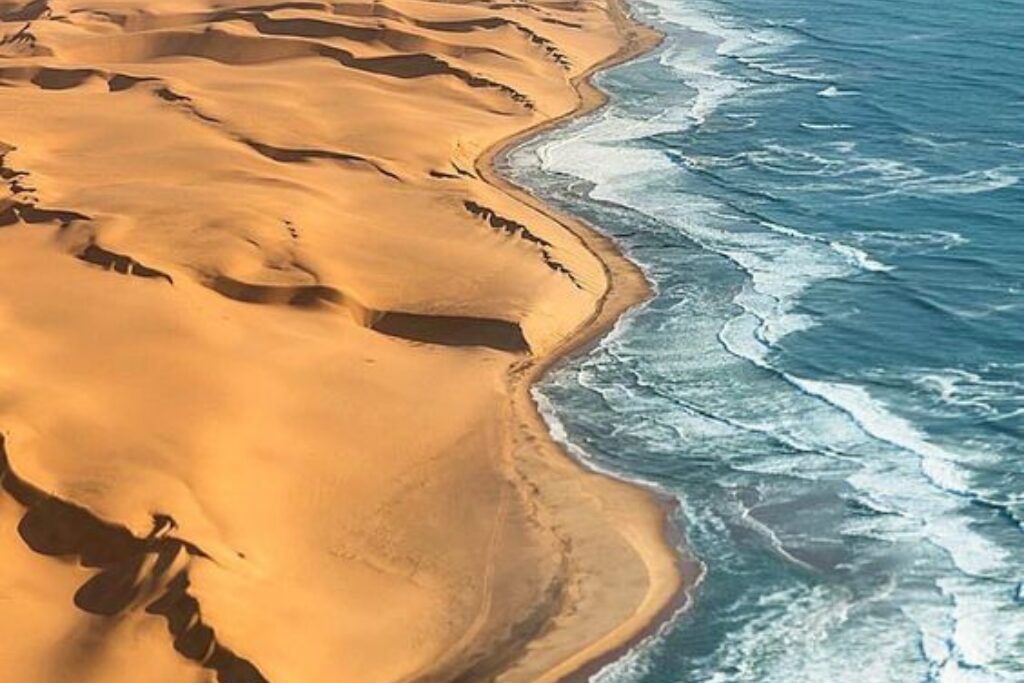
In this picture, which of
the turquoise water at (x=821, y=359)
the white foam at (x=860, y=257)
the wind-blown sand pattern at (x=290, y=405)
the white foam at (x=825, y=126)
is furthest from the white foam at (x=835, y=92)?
the white foam at (x=860, y=257)

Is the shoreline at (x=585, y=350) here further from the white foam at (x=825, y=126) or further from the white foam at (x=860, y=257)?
the white foam at (x=825, y=126)

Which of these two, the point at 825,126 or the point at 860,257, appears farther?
the point at 825,126

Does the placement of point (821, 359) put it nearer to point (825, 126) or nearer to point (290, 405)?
point (290, 405)

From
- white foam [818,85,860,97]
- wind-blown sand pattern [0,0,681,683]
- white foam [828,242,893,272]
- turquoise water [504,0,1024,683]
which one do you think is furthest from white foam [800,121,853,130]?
white foam [828,242,893,272]

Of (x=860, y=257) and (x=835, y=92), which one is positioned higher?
(x=860, y=257)

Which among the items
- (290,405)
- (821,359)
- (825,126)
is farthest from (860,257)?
(290,405)
